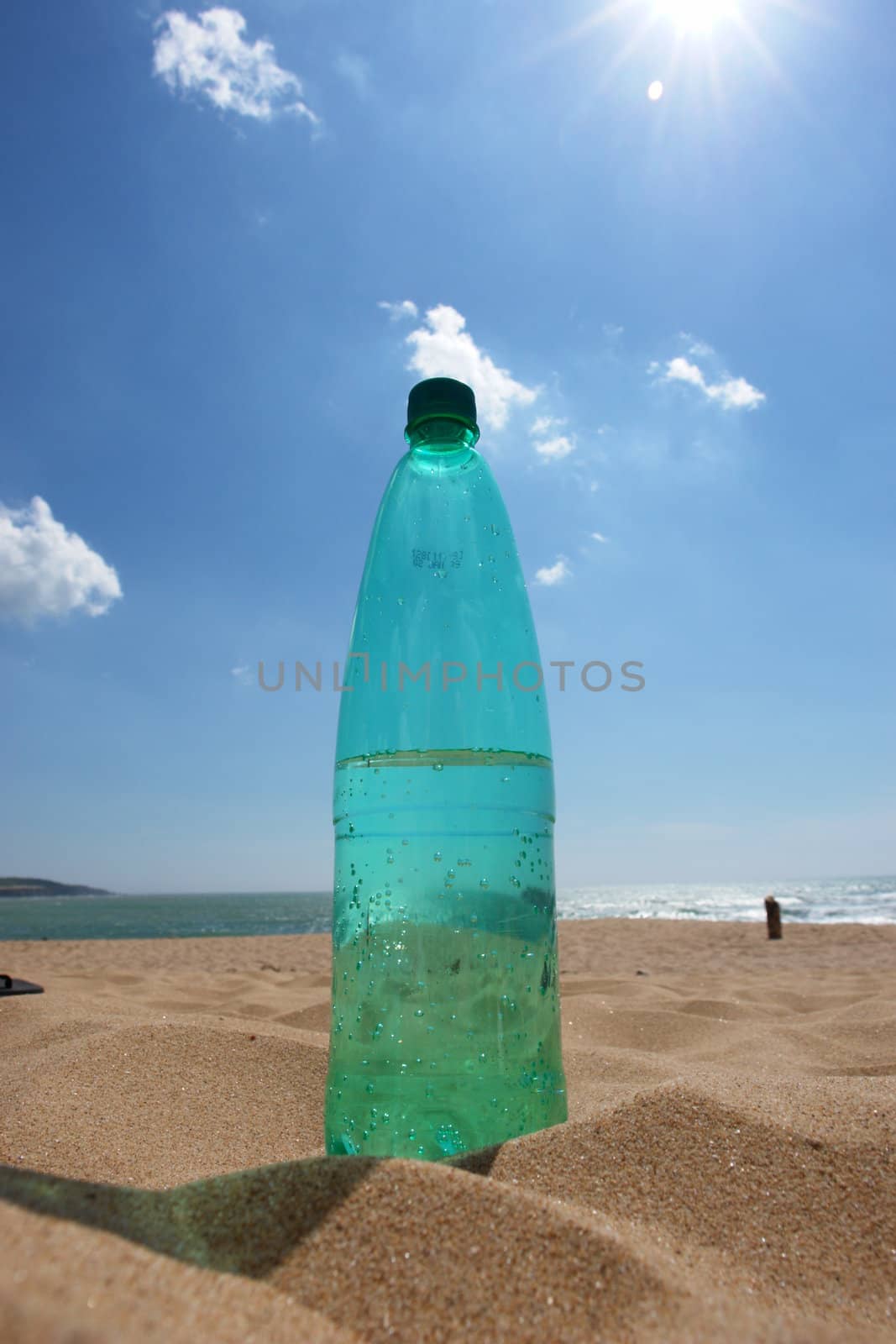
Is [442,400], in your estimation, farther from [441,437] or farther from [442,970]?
[442,970]

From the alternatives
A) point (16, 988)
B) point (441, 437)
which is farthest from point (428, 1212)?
point (16, 988)

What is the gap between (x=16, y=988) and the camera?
301cm

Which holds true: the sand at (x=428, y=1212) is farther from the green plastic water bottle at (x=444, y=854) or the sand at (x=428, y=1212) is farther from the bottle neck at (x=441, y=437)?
the bottle neck at (x=441, y=437)

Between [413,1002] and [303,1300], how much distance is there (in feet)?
2.46

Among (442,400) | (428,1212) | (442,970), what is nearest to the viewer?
(428,1212)

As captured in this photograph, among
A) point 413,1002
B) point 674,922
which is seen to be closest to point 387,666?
point 413,1002

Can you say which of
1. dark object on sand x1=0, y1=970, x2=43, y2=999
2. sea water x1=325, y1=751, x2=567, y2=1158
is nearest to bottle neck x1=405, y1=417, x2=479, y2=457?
A: sea water x1=325, y1=751, x2=567, y2=1158

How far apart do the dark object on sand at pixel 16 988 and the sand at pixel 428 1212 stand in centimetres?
104

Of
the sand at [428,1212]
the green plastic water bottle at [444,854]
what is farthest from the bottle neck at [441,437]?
the sand at [428,1212]

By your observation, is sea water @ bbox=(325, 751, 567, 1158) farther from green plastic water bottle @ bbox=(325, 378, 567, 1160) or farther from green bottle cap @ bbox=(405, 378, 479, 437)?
green bottle cap @ bbox=(405, 378, 479, 437)

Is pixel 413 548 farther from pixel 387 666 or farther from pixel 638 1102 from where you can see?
pixel 638 1102

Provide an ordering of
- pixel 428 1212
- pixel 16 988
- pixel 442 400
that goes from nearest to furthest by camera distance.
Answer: pixel 428 1212, pixel 442 400, pixel 16 988

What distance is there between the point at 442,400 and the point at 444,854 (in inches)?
39.2

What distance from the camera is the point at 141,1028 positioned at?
6.80 ft
